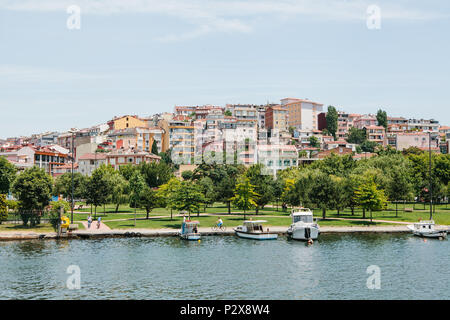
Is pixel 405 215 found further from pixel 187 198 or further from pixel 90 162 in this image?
pixel 90 162

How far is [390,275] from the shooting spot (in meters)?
39.6

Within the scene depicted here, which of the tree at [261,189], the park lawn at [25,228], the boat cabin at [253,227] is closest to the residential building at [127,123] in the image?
the tree at [261,189]

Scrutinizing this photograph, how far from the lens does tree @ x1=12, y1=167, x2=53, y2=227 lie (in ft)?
206

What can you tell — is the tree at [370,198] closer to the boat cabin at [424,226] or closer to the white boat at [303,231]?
the boat cabin at [424,226]

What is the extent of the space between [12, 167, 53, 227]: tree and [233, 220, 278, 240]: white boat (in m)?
25.5

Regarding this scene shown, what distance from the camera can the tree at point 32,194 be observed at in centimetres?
6275

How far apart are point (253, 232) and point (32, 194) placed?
28.9 metres

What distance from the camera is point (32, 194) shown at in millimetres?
62812

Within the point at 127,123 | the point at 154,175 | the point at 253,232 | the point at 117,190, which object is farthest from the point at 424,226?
the point at 127,123

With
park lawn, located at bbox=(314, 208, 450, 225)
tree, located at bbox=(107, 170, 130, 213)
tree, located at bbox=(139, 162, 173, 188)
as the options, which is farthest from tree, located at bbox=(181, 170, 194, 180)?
park lawn, located at bbox=(314, 208, 450, 225)

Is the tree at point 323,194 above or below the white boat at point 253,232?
above

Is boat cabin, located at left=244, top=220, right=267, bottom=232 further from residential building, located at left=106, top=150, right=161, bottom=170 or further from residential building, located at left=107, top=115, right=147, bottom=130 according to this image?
residential building, located at left=107, top=115, right=147, bottom=130

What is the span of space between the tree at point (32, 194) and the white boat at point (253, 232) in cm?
2553

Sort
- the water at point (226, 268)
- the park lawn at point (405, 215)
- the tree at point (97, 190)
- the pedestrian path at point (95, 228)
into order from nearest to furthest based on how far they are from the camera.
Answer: the water at point (226, 268) < the pedestrian path at point (95, 228) < the park lawn at point (405, 215) < the tree at point (97, 190)
